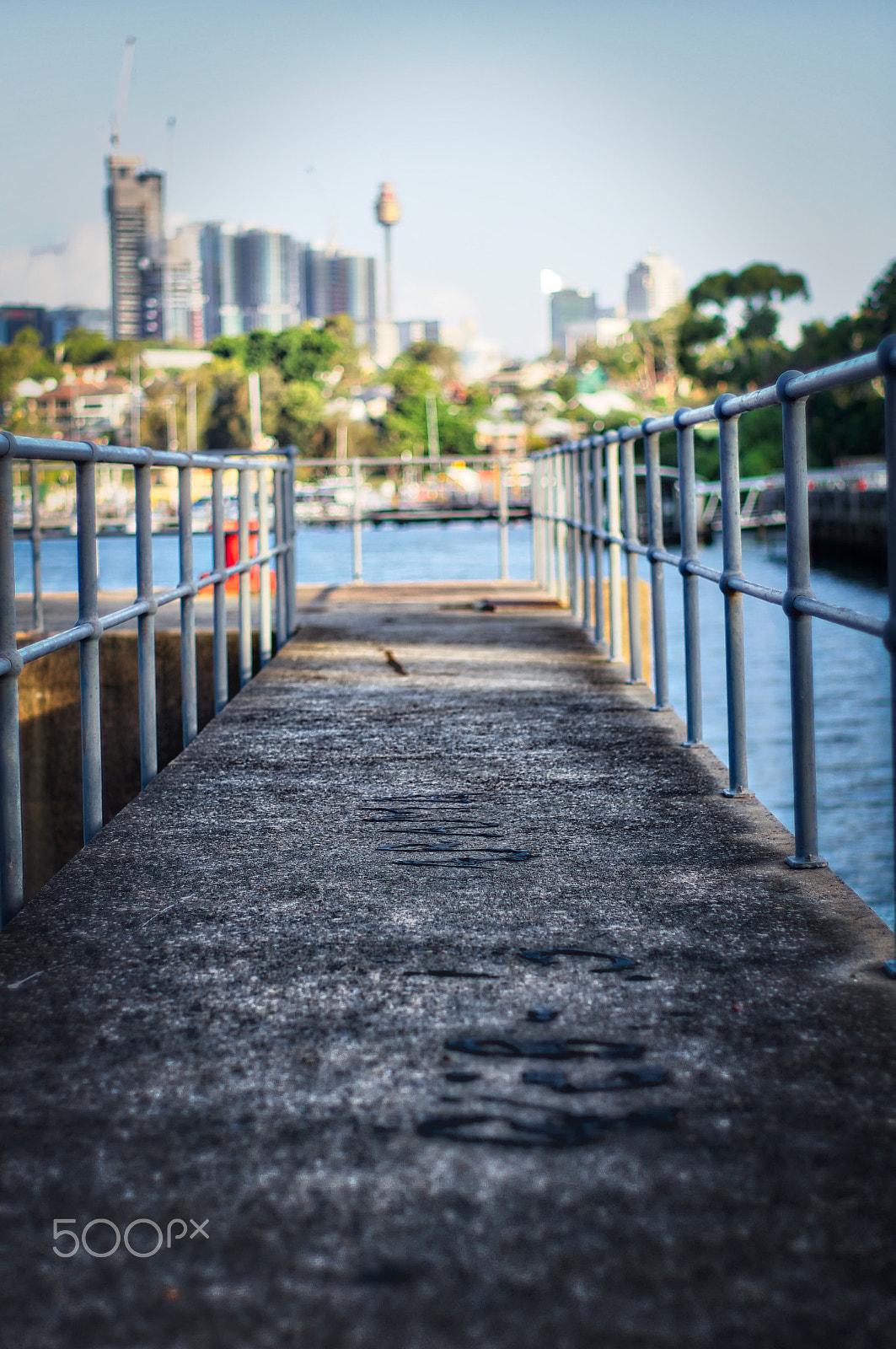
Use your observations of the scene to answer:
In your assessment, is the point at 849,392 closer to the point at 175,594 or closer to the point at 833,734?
the point at 833,734

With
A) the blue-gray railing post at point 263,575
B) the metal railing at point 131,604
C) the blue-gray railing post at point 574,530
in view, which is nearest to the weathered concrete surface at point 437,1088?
the metal railing at point 131,604

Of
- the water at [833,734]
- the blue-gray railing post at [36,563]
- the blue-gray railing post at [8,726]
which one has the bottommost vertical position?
the water at [833,734]

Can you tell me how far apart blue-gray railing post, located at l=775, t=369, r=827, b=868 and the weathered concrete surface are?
0.38ft

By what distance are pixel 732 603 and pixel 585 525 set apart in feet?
12.4

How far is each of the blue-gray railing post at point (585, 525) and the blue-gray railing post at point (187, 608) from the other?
2706mm

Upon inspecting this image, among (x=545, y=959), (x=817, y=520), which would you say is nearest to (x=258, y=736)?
(x=545, y=959)

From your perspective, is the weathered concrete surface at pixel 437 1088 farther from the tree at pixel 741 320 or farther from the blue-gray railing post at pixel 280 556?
the tree at pixel 741 320

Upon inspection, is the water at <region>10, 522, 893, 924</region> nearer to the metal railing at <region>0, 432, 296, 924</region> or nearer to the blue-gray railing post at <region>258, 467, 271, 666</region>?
the metal railing at <region>0, 432, 296, 924</region>

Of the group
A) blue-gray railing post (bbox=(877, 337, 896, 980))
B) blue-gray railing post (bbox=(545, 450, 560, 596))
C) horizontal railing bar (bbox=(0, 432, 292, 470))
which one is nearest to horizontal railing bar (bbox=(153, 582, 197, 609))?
horizontal railing bar (bbox=(0, 432, 292, 470))

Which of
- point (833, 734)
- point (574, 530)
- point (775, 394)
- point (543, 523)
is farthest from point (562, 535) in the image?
point (833, 734)

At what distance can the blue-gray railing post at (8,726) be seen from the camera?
2637 millimetres

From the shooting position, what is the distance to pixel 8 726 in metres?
2.67

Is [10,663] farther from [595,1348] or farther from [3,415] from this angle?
[3,415]

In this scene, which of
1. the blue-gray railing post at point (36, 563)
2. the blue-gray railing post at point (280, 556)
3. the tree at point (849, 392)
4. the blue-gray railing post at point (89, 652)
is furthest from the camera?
the tree at point (849, 392)
